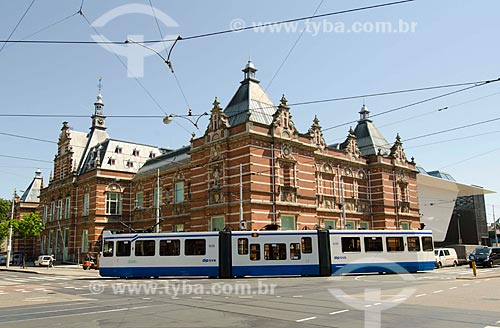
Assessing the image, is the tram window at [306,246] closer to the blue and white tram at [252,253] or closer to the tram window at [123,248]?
the blue and white tram at [252,253]

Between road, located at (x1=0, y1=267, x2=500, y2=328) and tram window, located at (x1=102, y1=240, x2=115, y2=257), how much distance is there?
8057 millimetres

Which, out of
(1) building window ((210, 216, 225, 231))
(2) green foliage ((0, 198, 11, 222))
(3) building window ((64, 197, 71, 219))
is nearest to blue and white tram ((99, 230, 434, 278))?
(1) building window ((210, 216, 225, 231))

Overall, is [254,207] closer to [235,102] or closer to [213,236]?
[213,236]

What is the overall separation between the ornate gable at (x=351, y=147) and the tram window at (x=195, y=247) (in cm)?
A: 2446

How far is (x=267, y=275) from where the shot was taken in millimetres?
25344

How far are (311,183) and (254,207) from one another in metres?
7.40

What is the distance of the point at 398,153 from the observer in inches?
1935

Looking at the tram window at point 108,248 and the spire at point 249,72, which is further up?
the spire at point 249,72

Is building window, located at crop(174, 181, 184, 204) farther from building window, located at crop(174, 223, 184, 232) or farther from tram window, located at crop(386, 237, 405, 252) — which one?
tram window, located at crop(386, 237, 405, 252)

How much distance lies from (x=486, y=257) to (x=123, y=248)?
27.4 metres

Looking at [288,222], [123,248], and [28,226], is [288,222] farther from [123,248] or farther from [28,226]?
[28,226]

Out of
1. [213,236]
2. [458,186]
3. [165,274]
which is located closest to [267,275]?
[213,236]

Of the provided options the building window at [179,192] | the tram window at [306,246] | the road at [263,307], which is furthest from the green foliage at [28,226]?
the tram window at [306,246]

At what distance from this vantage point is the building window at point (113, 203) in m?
48.8
